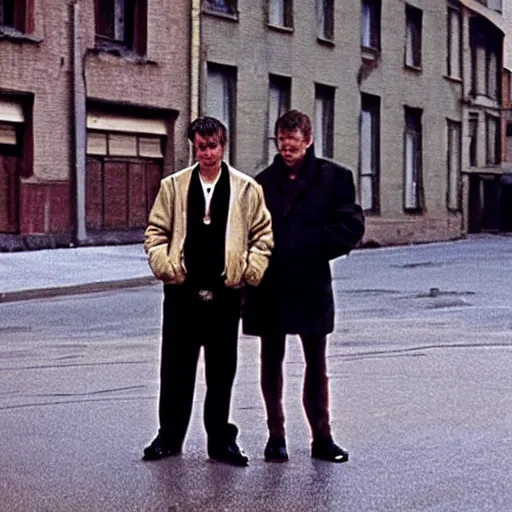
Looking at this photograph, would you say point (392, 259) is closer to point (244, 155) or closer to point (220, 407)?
point (244, 155)

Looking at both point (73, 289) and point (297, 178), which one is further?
point (73, 289)

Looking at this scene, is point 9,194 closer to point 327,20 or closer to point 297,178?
point 327,20

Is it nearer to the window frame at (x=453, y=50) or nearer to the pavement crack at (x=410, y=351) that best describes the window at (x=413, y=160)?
the window frame at (x=453, y=50)

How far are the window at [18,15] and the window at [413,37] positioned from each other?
17233 mm

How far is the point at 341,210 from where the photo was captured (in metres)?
7.28

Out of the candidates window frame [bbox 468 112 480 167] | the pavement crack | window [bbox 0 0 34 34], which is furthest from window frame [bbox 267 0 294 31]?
the pavement crack

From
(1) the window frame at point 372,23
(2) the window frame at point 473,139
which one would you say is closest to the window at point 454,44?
(2) the window frame at point 473,139

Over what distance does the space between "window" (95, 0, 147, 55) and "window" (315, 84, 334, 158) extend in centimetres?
764

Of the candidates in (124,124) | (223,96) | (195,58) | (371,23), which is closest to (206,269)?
(124,124)

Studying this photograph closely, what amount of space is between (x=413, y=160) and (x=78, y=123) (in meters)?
17.0

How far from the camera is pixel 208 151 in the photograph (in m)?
7.18

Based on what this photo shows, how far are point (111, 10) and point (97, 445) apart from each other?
21826mm

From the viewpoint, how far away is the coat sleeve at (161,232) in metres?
7.09

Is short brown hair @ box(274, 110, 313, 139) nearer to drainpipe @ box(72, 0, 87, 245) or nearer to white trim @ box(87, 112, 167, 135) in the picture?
drainpipe @ box(72, 0, 87, 245)
